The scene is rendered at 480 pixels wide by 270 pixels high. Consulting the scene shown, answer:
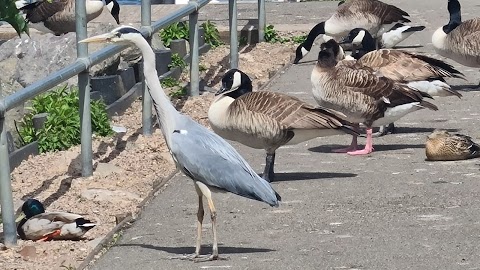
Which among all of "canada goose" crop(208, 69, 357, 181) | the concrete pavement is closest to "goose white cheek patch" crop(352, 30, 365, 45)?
the concrete pavement

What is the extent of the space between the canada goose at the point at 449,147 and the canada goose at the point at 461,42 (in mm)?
3453

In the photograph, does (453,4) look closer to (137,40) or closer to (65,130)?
(65,130)

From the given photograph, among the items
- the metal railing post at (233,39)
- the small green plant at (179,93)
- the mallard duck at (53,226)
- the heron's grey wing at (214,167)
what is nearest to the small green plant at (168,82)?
the small green plant at (179,93)

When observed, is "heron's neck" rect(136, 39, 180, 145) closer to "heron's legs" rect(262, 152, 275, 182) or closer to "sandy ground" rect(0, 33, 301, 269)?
"sandy ground" rect(0, 33, 301, 269)

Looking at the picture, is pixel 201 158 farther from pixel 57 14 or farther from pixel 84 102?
pixel 57 14

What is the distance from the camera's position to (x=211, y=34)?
606 inches

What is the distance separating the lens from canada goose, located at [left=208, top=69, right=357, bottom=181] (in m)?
8.27

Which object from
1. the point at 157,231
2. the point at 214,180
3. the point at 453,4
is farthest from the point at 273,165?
the point at 453,4

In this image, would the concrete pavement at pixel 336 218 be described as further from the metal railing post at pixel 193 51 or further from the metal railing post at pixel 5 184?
the metal railing post at pixel 193 51

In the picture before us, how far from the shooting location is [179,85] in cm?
1276

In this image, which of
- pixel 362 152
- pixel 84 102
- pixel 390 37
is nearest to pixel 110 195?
pixel 84 102

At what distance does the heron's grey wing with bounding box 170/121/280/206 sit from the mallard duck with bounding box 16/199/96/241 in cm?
113

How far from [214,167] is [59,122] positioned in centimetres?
387

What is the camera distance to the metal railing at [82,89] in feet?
22.8
